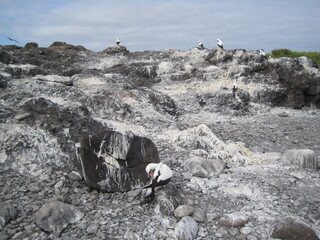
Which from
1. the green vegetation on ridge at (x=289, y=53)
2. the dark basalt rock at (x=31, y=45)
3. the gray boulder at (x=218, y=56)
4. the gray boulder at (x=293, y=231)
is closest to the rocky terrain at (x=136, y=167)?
the gray boulder at (x=293, y=231)

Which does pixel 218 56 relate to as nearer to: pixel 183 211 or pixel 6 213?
pixel 183 211

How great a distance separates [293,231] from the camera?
18.3 feet

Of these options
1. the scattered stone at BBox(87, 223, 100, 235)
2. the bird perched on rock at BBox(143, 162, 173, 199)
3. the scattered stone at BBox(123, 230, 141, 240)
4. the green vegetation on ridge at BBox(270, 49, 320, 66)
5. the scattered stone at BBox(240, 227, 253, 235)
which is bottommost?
the scattered stone at BBox(240, 227, 253, 235)

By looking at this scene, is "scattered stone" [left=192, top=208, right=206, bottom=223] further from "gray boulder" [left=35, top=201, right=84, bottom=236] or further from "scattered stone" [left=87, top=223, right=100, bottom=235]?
"gray boulder" [left=35, top=201, right=84, bottom=236]

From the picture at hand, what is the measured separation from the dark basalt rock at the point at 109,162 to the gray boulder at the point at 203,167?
6.05ft

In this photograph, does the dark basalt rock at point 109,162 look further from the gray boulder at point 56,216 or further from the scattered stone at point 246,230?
the scattered stone at point 246,230

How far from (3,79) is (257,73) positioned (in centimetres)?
1717

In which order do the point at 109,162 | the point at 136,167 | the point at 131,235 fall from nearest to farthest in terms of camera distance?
1. the point at 131,235
2. the point at 109,162
3. the point at 136,167

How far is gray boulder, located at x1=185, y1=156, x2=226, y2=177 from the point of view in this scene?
8.29 m

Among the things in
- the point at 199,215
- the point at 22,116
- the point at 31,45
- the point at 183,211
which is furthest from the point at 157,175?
the point at 31,45

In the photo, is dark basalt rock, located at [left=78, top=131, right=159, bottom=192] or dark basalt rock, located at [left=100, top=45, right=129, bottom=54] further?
dark basalt rock, located at [left=100, top=45, right=129, bottom=54]

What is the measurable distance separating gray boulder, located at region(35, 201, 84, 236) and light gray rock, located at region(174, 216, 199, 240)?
2.26 metres

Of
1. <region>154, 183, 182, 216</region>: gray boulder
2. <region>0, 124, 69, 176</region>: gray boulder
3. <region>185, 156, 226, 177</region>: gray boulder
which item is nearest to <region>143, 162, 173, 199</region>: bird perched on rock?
<region>154, 183, 182, 216</region>: gray boulder

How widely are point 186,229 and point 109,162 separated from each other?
270cm
